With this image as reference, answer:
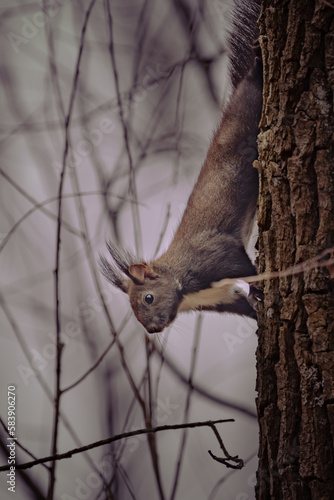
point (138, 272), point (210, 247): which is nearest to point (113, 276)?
point (138, 272)

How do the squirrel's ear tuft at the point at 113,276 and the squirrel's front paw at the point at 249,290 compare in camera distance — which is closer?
the squirrel's front paw at the point at 249,290

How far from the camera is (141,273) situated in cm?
138

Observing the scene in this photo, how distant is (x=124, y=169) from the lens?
1411 mm

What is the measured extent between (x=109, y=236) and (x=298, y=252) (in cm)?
60

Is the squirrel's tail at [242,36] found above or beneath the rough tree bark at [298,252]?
above

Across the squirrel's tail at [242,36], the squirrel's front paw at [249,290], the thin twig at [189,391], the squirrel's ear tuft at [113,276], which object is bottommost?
the thin twig at [189,391]

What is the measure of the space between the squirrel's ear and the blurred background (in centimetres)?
4

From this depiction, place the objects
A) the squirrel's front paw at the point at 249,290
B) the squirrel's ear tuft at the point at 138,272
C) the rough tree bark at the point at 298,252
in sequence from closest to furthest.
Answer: the rough tree bark at the point at 298,252
the squirrel's front paw at the point at 249,290
the squirrel's ear tuft at the point at 138,272

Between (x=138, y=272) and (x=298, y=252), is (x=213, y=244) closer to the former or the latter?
(x=138, y=272)

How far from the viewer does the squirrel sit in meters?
1.35

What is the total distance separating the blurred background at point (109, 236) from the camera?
4.44 ft

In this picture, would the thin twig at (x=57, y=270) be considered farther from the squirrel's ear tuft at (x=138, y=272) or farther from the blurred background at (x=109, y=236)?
the squirrel's ear tuft at (x=138, y=272)

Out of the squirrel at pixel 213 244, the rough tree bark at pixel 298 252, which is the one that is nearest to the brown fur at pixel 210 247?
the squirrel at pixel 213 244

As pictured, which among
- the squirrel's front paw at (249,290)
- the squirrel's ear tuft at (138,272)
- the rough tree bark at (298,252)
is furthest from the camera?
the squirrel's ear tuft at (138,272)
